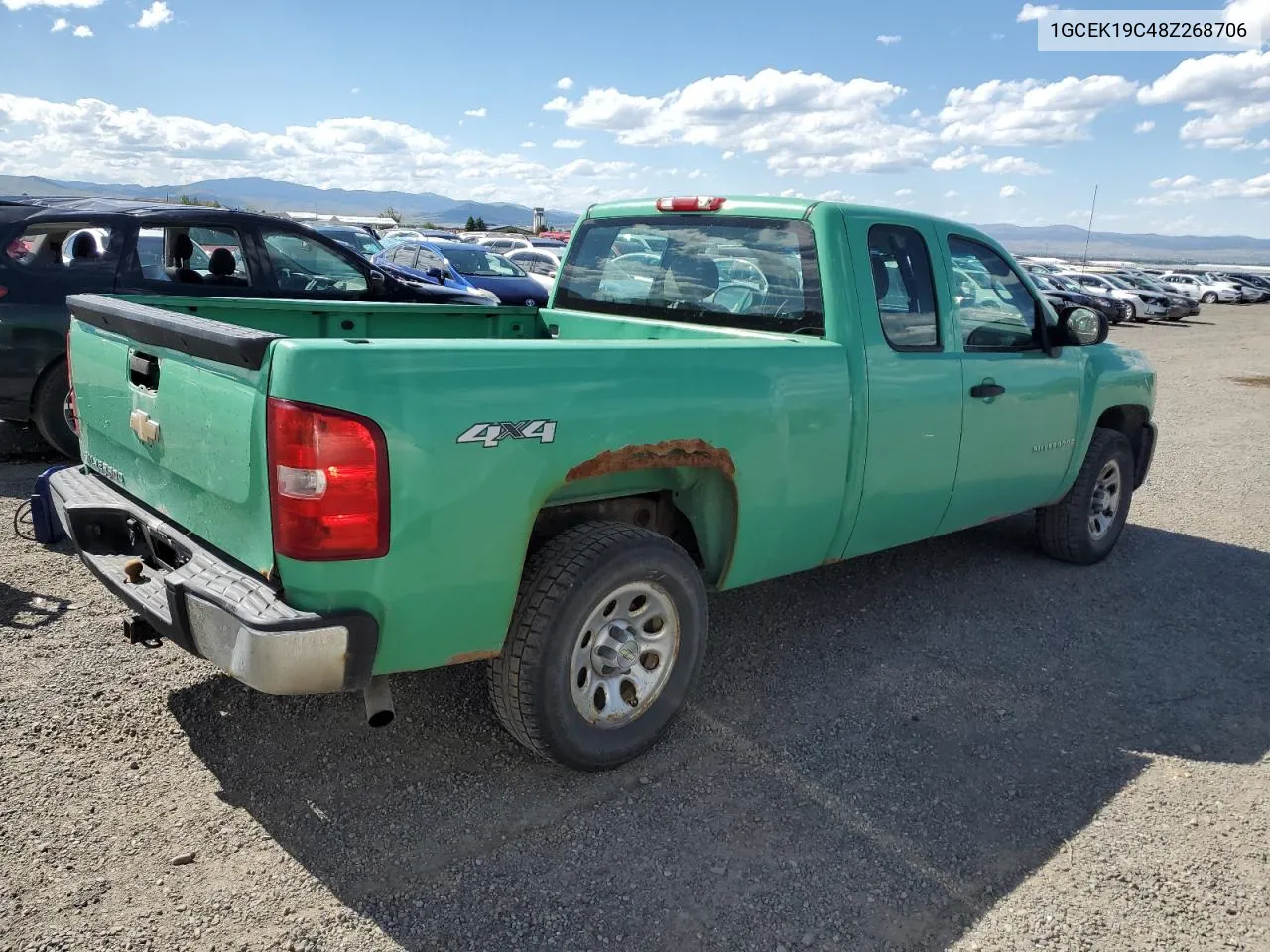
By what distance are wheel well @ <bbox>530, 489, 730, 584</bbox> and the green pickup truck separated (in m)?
0.01

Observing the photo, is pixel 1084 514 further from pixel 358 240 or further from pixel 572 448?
pixel 358 240

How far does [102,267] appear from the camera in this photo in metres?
6.90

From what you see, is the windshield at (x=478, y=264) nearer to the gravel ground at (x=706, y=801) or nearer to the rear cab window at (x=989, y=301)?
the gravel ground at (x=706, y=801)

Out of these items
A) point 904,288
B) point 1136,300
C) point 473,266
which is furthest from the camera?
point 1136,300

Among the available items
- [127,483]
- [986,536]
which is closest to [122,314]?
[127,483]

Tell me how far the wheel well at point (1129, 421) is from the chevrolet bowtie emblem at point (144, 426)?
16.4 ft

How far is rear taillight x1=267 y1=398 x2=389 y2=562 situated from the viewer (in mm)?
2541

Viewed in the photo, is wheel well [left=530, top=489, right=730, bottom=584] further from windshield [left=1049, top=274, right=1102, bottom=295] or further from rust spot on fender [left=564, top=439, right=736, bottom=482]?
windshield [left=1049, top=274, right=1102, bottom=295]

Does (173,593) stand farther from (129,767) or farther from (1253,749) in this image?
(1253,749)

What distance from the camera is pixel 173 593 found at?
2.82 meters

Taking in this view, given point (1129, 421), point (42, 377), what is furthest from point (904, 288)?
point (42, 377)

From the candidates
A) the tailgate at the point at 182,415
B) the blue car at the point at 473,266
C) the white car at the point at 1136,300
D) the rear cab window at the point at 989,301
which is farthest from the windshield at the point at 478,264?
the white car at the point at 1136,300

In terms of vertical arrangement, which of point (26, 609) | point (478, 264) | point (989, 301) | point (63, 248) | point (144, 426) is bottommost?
Result: point (26, 609)

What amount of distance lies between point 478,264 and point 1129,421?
13.4 m
